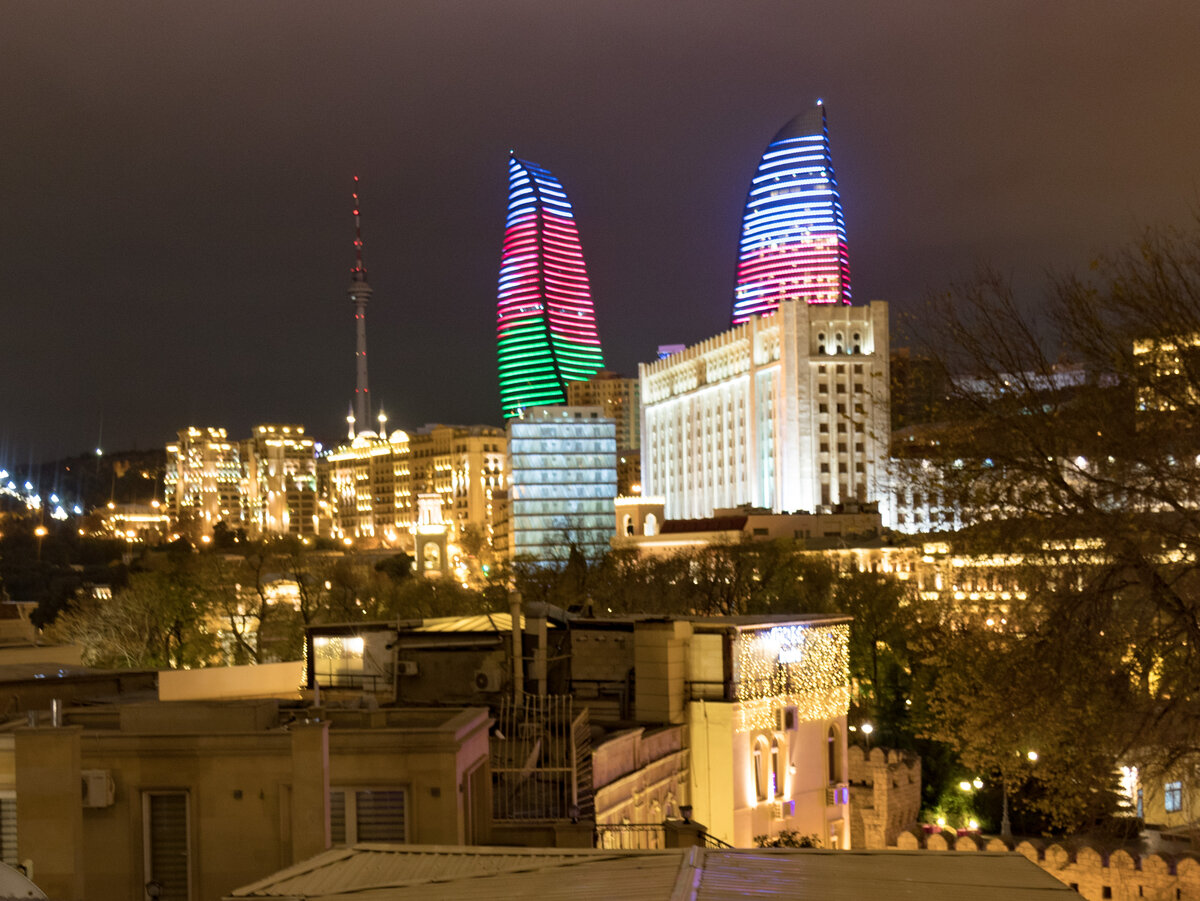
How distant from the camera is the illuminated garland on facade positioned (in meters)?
25.3

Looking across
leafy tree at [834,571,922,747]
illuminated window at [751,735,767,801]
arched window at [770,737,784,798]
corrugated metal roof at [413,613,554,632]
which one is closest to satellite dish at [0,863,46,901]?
corrugated metal roof at [413,613,554,632]

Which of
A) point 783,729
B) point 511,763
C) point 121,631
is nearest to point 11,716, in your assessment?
point 511,763

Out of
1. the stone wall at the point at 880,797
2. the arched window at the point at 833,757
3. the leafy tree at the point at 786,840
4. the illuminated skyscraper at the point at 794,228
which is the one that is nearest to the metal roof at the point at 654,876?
the leafy tree at the point at 786,840

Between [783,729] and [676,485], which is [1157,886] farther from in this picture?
[676,485]

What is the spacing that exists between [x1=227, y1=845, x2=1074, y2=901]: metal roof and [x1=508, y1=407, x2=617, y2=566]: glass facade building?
127217 mm

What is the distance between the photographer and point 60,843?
1198cm

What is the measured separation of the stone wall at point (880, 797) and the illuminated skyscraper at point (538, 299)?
156279 millimetres

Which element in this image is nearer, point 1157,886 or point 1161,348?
point 1161,348

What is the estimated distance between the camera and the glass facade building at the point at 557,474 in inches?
5507

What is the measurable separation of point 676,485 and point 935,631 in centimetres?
13558

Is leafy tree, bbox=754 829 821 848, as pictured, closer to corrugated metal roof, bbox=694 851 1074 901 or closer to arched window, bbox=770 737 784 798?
arched window, bbox=770 737 784 798

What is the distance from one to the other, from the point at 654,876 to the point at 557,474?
132 m

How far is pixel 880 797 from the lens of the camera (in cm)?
3266

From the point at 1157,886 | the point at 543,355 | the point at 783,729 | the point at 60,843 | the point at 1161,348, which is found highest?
the point at 543,355
